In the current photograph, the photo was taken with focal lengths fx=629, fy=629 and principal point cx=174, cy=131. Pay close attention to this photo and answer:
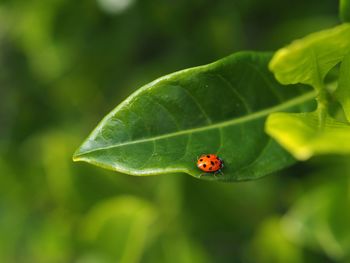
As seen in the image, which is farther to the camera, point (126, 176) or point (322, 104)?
point (126, 176)

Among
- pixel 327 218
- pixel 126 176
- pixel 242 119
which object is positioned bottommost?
pixel 327 218

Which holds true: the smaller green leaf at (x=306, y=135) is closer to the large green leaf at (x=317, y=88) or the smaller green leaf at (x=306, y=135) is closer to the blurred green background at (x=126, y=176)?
the large green leaf at (x=317, y=88)

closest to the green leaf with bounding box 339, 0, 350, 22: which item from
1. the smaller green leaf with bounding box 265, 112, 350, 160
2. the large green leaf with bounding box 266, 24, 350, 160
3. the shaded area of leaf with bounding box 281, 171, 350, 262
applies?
the large green leaf with bounding box 266, 24, 350, 160

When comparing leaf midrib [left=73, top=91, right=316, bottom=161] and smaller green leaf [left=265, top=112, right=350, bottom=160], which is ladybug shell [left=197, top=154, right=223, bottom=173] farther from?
smaller green leaf [left=265, top=112, right=350, bottom=160]

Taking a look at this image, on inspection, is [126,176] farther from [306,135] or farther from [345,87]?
[306,135]

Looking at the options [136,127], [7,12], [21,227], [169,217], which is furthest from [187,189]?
[7,12]

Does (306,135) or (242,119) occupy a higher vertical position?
(306,135)

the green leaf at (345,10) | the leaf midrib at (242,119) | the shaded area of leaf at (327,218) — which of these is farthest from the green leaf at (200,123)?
the shaded area of leaf at (327,218)

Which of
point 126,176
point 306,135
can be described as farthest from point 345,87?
point 126,176
